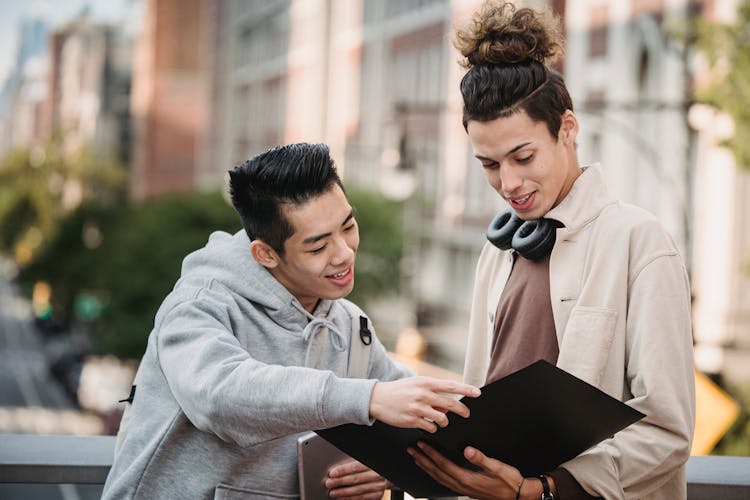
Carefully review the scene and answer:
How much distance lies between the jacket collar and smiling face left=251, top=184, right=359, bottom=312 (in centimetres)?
46

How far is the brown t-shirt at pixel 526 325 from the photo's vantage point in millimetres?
2441

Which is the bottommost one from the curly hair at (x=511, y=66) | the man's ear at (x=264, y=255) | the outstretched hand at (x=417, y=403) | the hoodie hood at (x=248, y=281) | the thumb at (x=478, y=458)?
the thumb at (x=478, y=458)

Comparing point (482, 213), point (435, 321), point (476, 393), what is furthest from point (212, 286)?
point (435, 321)

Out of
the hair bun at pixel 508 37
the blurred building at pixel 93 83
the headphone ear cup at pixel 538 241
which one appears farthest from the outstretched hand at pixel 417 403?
the blurred building at pixel 93 83

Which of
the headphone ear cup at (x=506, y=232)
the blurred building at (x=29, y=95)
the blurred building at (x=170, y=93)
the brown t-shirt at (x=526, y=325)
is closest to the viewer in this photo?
the brown t-shirt at (x=526, y=325)

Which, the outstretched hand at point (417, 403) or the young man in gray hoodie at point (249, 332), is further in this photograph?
the young man in gray hoodie at point (249, 332)

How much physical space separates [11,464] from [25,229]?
61.5 metres

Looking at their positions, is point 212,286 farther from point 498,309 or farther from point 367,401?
point 498,309

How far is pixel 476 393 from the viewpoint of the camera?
2.04m

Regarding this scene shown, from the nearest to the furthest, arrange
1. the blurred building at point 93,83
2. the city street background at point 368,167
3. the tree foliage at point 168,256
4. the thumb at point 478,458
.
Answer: the thumb at point 478,458 → the city street background at point 368,167 → the tree foliage at point 168,256 → the blurred building at point 93,83

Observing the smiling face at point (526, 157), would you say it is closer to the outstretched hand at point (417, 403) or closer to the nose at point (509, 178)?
the nose at point (509, 178)

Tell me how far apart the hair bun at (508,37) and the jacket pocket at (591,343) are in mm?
582

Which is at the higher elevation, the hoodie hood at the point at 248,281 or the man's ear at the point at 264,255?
the man's ear at the point at 264,255

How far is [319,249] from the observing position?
242cm
